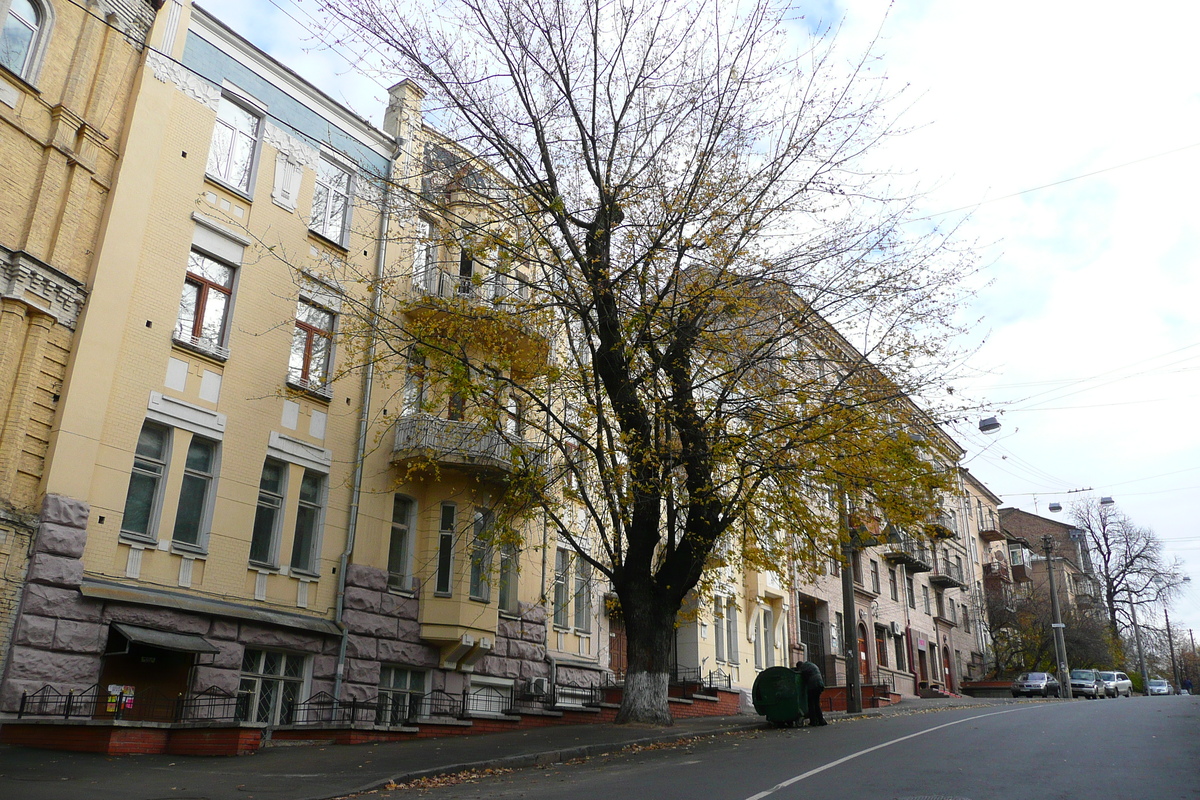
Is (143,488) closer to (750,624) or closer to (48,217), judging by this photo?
(48,217)

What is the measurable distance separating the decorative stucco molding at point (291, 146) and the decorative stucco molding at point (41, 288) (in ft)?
18.4

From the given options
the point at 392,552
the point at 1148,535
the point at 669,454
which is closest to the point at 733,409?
the point at 669,454

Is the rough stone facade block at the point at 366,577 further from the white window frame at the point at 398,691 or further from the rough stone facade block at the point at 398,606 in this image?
the white window frame at the point at 398,691

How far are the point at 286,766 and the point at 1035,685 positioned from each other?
4147cm

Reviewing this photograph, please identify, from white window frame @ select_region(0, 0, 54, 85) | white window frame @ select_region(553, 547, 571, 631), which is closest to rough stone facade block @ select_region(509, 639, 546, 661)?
white window frame @ select_region(553, 547, 571, 631)

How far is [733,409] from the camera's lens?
1700 cm

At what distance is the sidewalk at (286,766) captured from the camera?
9688mm

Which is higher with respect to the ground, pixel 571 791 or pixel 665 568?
pixel 665 568

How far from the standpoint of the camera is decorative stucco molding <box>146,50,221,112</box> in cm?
1680

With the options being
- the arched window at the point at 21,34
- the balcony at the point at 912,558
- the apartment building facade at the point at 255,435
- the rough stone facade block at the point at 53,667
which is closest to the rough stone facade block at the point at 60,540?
the apartment building facade at the point at 255,435

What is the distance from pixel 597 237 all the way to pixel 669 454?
4.02 meters

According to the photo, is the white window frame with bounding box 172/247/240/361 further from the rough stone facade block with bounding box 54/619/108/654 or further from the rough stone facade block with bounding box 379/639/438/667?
the rough stone facade block with bounding box 379/639/438/667

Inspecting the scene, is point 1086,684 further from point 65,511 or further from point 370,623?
point 65,511

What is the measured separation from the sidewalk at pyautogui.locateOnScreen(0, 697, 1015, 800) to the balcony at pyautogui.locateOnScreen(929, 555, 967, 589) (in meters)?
38.7
